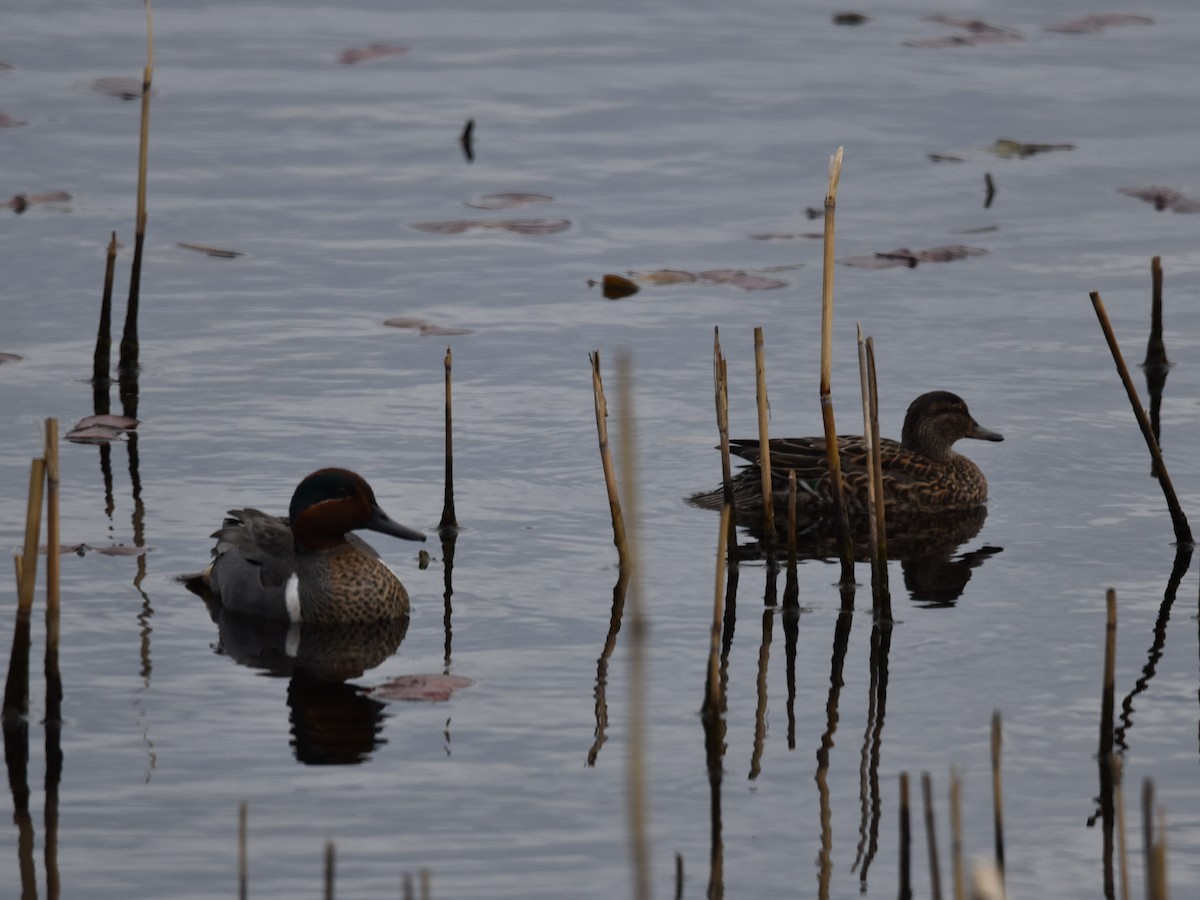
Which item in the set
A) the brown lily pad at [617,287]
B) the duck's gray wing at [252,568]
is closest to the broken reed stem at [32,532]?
the duck's gray wing at [252,568]

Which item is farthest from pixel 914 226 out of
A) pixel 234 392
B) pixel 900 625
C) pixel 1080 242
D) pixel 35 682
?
pixel 35 682

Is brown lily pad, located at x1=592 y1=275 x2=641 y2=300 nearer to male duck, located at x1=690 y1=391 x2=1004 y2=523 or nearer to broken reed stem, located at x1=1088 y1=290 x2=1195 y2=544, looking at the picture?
male duck, located at x1=690 y1=391 x2=1004 y2=523

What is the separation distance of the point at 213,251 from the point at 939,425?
18.8 feet

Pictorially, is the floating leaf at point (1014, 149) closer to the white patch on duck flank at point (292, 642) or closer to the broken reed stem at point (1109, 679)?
the white patch on duck flank at point (292, 642)

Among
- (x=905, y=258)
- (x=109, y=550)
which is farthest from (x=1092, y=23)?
(x=109, y=550)

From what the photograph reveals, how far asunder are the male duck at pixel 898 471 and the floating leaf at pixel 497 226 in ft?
15.0

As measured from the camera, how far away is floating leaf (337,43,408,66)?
65.3 feet

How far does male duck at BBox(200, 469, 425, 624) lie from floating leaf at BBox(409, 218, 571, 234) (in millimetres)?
6038

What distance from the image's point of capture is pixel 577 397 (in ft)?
41.4

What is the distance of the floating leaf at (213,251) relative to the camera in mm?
14961

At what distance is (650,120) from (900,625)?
9.72 metres

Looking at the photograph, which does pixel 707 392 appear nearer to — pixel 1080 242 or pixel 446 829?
pixel 1080 242

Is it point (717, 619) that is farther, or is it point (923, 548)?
point (923, 548)

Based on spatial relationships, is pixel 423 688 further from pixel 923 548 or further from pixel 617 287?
pixel 617 287
